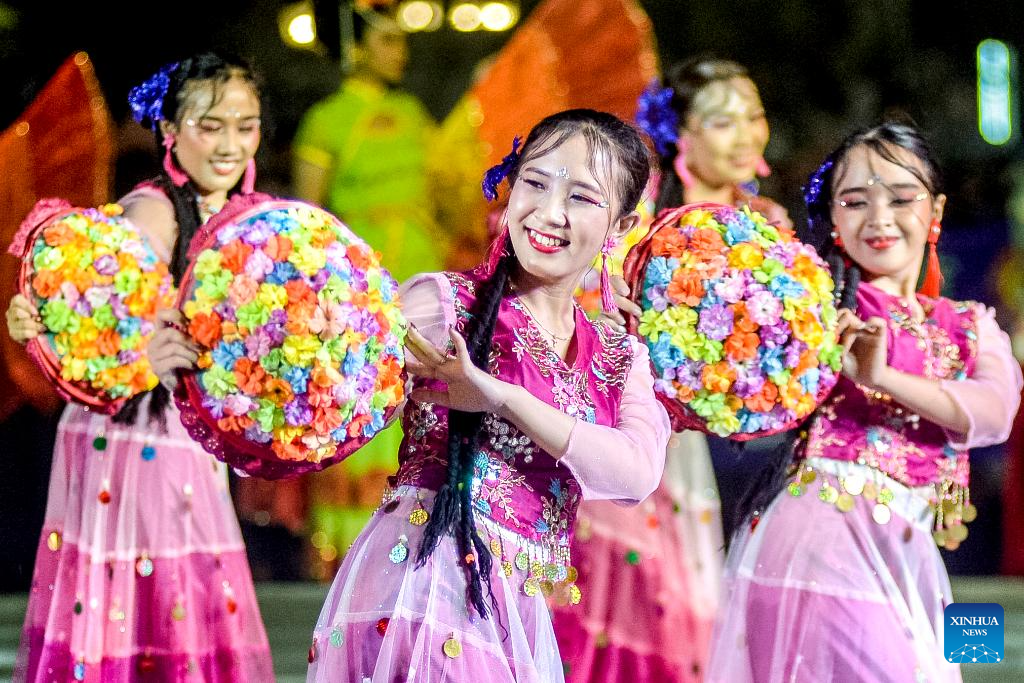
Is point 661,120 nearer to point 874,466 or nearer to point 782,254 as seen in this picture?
point 782,254

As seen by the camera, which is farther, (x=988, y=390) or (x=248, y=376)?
(x=988, y=390)

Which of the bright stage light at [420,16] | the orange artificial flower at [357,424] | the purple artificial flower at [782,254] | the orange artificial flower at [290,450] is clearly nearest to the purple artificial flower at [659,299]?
the purple artificial flower at [782,254]

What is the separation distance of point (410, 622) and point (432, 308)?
0.53 meters

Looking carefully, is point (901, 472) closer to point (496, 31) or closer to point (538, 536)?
point (538, 536)

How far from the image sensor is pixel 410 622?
225cm

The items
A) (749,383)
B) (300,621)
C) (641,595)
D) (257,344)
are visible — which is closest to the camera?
(257,344)

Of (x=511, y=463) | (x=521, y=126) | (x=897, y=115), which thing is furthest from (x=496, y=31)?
(x=511, y=463)

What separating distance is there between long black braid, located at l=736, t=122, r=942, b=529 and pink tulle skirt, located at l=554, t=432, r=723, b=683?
1.64ft

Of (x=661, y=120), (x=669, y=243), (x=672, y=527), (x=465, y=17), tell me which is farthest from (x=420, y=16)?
(x=669, y=243)

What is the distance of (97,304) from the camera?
302 centimetres

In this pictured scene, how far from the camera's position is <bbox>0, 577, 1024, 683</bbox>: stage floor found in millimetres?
4539

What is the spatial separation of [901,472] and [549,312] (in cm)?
96

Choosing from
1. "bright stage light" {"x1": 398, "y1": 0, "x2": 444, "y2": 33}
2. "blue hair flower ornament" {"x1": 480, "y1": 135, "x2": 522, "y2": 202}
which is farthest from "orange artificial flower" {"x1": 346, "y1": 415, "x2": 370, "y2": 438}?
"bright stage light" {"x1": 398, "y1": 0, "x2": 444, "y2": 33}

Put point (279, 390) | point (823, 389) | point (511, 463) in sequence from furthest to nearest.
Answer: point (823, 389)
point (511, 463)
point (279, 390)
